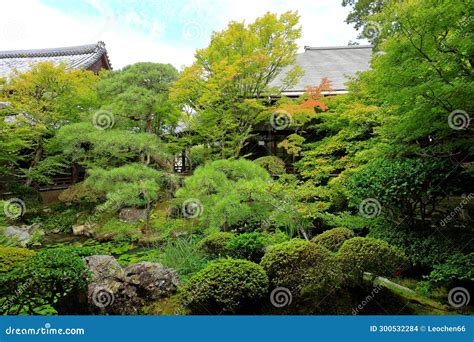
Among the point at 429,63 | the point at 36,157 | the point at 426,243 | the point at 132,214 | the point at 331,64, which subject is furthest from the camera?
the point at 331,64

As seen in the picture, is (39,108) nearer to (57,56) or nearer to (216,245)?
(216,245)

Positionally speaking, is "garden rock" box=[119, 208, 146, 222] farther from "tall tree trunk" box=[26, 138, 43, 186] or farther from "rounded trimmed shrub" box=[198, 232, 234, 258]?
"rounded trimmed shrub" box=[198, 232, 234, 258]

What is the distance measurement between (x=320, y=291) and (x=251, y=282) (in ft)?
3.57

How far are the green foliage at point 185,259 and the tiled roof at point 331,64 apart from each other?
850cm

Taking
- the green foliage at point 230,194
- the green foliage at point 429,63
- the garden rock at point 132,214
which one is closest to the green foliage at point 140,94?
the garden rock at point 132,214

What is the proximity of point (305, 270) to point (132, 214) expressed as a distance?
27.0 feet

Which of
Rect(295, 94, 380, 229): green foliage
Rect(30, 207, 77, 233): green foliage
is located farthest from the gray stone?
Rect(295, 94, 380, 229): green foliage

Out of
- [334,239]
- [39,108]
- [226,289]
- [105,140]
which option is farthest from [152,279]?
[39,108]

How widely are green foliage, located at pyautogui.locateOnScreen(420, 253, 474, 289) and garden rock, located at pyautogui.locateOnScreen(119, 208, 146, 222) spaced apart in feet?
29.1

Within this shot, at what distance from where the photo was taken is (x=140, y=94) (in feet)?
36.6

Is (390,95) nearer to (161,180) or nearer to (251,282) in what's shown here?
(251,282)

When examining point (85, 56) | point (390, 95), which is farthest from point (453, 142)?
point (85, 56)

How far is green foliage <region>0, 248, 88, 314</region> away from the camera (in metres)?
3.75

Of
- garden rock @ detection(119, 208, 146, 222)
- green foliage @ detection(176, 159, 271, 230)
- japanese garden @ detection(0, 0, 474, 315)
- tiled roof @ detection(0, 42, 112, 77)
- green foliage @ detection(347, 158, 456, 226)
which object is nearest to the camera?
japanese garden @ detection(0, 0, 474, 315)
